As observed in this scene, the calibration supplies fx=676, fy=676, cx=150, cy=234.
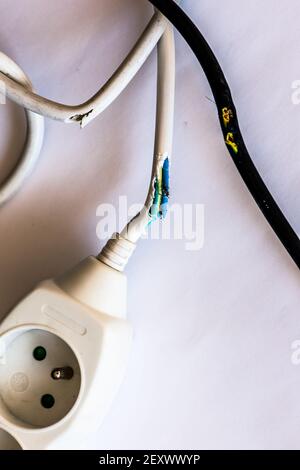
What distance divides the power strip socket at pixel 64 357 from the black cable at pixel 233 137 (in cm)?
10

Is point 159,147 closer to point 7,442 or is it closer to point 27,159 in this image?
point 27,159

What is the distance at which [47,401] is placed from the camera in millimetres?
396

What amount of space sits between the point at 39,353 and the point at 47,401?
3 cm

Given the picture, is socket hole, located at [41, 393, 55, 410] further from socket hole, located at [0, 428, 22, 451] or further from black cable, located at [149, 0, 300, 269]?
black cable, located at [149, 0, 300, 269]

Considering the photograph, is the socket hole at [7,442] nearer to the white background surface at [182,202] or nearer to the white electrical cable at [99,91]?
the white background surface at [182,202]

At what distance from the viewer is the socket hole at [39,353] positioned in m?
0.40

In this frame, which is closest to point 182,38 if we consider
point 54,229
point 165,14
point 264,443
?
point 165,14

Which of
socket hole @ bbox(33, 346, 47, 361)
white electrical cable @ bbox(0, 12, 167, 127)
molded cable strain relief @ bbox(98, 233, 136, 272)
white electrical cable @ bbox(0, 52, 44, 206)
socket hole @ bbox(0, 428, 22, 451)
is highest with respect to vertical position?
white electrical cable @ bbox(0, 12, 167, 127)

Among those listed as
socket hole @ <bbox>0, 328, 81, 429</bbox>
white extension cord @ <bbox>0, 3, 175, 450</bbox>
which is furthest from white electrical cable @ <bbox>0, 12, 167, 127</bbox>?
socket hole @ <bbox>0, 328, 81, 429</bbox>

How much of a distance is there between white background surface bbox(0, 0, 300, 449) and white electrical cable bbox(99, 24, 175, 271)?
0.03m

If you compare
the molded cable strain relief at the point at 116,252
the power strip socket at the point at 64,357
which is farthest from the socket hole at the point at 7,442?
the molded cable strain relief at the point at 116,252

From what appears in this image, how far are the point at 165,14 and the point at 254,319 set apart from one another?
0.63 ft

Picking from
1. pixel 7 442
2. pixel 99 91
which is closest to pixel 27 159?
Result: pixel 99 91

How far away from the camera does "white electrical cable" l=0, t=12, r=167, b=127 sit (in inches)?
14.8
